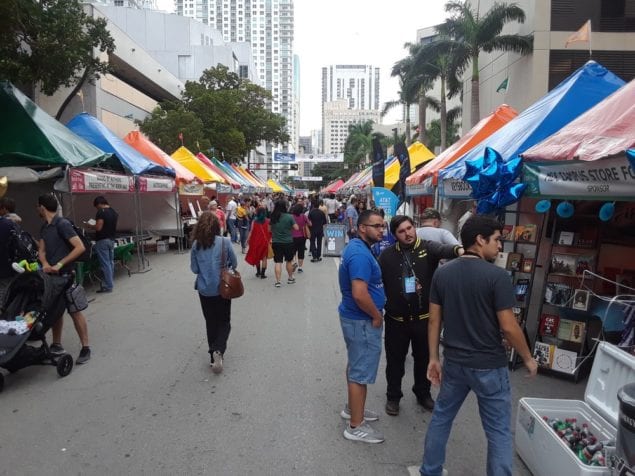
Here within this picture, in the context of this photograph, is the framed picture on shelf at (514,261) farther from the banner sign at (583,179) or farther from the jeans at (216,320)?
the jeans at (216,320)

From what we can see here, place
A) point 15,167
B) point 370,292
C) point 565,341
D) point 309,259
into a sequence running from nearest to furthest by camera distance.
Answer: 1. point 370,292
2. point 565,341
3. point 15,167
4. point 309,259

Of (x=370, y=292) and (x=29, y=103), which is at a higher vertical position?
(x=29, y=103)

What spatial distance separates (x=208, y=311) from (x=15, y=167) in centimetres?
481

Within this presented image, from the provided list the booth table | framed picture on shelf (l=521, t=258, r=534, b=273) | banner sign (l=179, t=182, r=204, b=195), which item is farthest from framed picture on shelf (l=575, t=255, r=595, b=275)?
banner sign (l=179, t=182, r=204, b=195)

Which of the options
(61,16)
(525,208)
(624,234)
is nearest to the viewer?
(624,234)

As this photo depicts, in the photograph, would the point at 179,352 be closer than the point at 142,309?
Yes

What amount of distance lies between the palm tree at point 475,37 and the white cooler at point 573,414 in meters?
24.9

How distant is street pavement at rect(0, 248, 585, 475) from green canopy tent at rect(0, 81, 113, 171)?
297cm

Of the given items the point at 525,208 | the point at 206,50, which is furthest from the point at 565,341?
the point at 206,50

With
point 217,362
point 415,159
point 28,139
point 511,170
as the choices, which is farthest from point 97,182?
point 415,159

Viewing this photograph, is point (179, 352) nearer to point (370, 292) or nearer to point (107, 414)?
point (107, 414)

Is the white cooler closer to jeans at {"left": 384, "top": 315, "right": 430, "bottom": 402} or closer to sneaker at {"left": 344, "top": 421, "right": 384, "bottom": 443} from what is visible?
jeans at {"left": 384, "top": 315, "right": 430, "bottom": 402}

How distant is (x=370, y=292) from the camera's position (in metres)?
3.66

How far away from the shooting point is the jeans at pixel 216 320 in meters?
5.27
